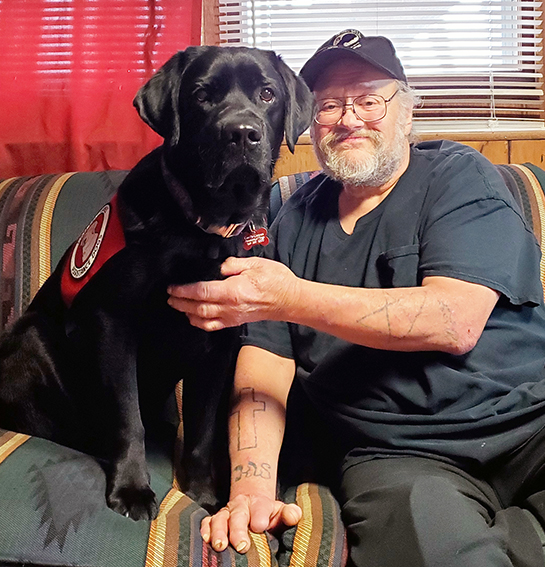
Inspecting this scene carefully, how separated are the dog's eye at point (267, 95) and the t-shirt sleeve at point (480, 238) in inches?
15.7

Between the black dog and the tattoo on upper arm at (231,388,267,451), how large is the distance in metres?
0.06

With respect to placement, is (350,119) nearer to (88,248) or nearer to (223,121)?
(223,121)

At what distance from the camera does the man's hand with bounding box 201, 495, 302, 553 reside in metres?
0.91

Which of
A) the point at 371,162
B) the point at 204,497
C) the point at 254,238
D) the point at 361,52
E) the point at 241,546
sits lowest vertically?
the point at 204,497

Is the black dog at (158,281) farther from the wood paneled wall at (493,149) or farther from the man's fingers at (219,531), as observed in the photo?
the wood paneled wall at (493,149)

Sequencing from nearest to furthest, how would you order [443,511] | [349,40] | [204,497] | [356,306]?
[443,511], [356,306], [204,497], [349,40]

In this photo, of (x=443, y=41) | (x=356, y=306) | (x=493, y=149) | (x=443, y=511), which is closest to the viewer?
(x=443, y=511)

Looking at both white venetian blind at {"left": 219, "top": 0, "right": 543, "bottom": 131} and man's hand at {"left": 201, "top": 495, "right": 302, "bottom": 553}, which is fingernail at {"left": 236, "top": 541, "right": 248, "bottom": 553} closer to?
man's hand at {"left": 201, "top": 495, "right": 302, "bottom": 553}

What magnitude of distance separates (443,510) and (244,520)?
0.33 m

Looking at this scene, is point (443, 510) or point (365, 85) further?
point (365, 85)

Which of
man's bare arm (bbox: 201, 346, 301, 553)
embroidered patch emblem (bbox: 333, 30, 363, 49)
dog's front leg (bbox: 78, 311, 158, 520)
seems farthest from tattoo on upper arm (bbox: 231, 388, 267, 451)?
embroidered patch emblem (bbox: 333, 30, 363, 49)

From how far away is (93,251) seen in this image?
44.3 inches

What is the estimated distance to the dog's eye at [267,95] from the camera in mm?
1209

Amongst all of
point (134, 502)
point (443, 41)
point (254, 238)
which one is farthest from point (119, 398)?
point (443, 41)
